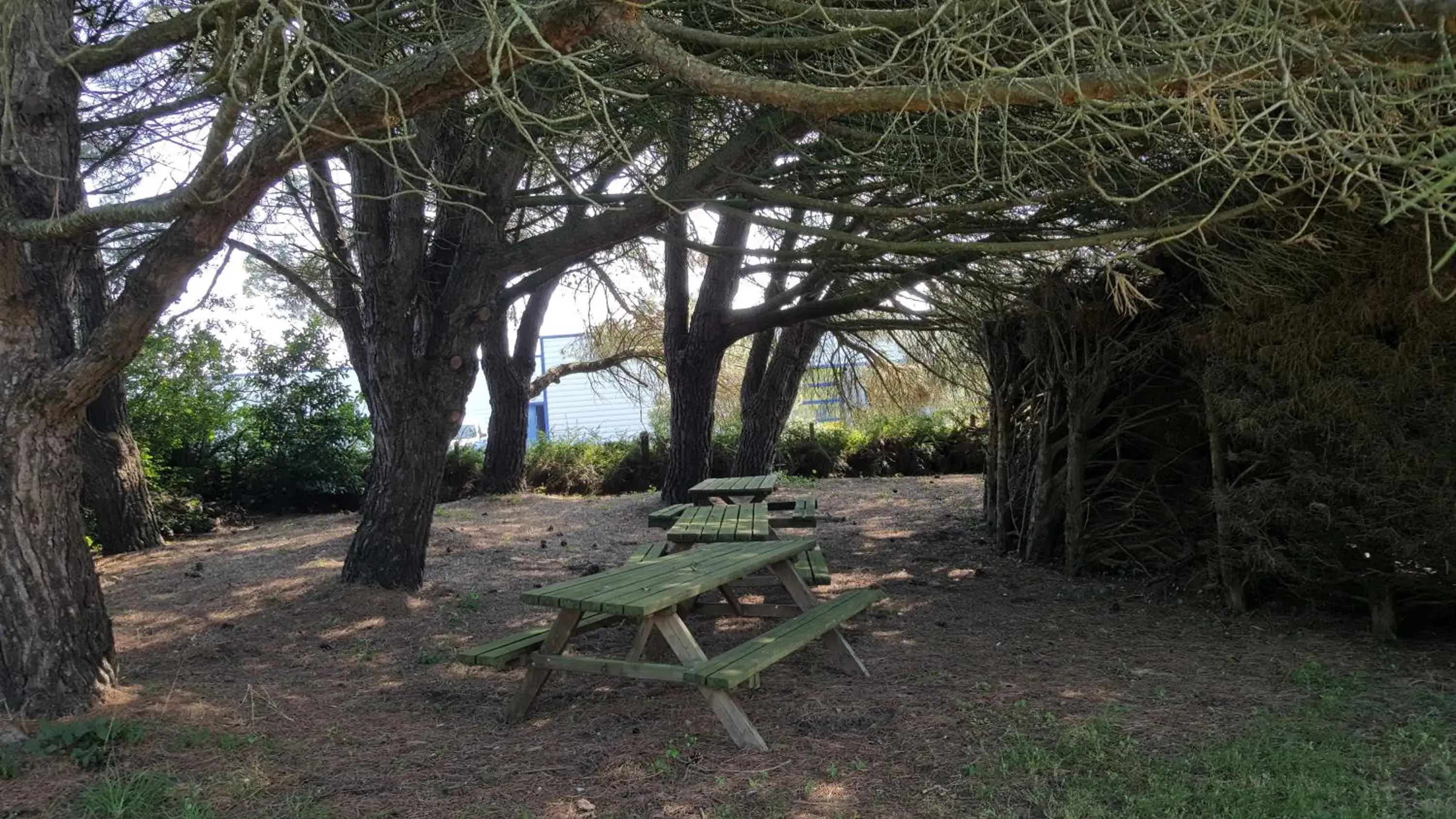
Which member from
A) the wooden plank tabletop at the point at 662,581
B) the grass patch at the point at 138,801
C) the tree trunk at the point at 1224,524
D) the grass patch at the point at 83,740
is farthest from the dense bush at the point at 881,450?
the grass patch at the point at 138,801

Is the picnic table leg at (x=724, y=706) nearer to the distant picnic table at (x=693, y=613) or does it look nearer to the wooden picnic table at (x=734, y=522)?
the distant picnic table at (x=693, y=613)

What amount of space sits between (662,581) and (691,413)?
306 inches

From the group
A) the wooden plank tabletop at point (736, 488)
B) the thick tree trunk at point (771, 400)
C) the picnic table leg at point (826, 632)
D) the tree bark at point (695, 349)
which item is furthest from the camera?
the thick tree trunk at point (771, 400)

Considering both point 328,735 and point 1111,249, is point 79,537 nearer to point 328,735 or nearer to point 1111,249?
point 328,735

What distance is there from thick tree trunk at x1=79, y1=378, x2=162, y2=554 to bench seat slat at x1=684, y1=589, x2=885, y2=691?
8001 millimetres

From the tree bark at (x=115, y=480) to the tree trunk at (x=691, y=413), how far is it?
5751 mm

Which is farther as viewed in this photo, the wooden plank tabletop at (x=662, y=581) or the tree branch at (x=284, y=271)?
the tree branch at (x=284, y=271)

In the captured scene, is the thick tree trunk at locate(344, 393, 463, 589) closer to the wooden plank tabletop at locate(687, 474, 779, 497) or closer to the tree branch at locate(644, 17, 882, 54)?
the wooden plank tabletop at locate(687, 474, 779, 497)

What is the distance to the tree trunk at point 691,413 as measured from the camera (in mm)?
12062

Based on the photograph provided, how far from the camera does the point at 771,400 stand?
1245cm

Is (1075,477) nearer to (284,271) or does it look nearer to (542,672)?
(542,672)

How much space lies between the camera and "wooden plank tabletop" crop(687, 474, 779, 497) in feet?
28.1

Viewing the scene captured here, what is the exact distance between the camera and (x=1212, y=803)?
3.36 meters

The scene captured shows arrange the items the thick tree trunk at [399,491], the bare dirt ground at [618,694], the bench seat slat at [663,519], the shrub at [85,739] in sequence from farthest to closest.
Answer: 1. the bench seat slat at [663,519]
2. the thick tree trunk at [399,491]
3. the shrub at [85,739]
4. the bare dirt ground at [618,694]
